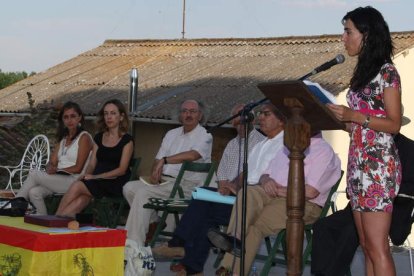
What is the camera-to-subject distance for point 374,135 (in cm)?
451

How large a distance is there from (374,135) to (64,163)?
16.0ft

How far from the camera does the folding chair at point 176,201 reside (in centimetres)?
727

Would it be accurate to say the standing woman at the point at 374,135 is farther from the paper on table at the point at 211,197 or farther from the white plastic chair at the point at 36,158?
the white plastic chair at the point at 36,158

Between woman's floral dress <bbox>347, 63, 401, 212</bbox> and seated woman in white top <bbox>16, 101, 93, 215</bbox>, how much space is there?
4553mm

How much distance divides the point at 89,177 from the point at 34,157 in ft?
6.51

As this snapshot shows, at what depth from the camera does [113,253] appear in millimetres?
5816

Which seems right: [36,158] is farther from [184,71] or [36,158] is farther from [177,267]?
[184,71]

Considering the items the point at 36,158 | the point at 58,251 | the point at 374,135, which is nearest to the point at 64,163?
the point at 36,158

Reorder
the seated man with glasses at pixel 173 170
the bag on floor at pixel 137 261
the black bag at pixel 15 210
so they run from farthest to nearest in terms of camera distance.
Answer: the seated man with glasses at pixel 173 170
the black bag at pixel 15 210
the bag on floor at pixel 137 261

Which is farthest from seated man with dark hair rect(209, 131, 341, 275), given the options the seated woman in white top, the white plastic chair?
the white plastic chair

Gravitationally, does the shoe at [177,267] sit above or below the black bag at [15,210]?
below

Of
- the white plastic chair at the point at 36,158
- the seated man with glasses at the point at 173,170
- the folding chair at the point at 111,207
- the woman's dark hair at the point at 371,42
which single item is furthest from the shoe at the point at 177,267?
the white plastic chair at the point at 36,158

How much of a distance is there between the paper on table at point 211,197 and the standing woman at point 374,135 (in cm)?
211

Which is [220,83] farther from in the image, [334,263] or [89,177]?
[334,263]
